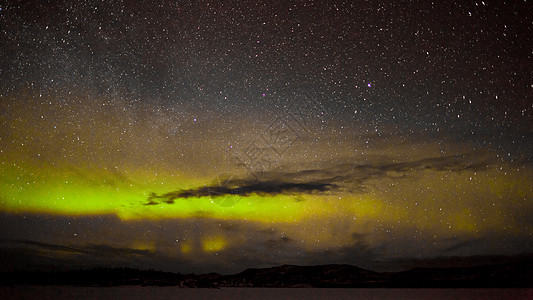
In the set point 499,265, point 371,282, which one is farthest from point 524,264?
point 371,282

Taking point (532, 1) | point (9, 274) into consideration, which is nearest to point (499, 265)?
point (9, 274)

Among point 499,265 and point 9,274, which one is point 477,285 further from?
point 9,274

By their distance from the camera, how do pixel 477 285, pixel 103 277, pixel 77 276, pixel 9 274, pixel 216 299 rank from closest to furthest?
pixel 103 277
pixel 9 274
pixel 77 276
pixel 216 299
pixel 477 285

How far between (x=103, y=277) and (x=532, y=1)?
24.6 metres

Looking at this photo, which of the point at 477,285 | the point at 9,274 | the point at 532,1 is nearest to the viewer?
the point at 532,1

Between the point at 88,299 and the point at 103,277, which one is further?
the point at 88,299

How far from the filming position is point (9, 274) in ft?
93.6

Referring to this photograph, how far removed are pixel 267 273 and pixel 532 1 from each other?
45488 mm

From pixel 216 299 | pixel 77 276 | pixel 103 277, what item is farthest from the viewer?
pixel 216 299

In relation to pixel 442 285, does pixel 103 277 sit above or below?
above

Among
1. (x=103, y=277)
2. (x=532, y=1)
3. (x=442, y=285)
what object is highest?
(x=532, y=1)

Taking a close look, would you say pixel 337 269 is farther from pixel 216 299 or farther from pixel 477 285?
pixel 477 285

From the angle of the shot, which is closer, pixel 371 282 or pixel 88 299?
pixel 88 299

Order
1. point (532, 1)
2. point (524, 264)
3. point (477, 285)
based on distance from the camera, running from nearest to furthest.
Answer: point (532, 1) → point (524, 264) → point (477, 285)
